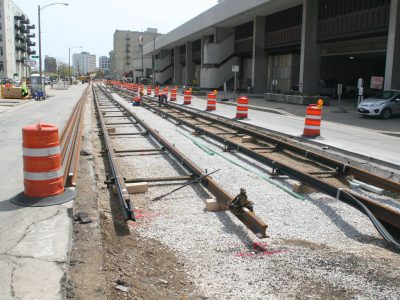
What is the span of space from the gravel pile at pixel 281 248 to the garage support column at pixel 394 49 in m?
22.6

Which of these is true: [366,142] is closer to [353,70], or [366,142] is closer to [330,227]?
[330,227]

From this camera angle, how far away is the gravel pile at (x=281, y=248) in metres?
4.22

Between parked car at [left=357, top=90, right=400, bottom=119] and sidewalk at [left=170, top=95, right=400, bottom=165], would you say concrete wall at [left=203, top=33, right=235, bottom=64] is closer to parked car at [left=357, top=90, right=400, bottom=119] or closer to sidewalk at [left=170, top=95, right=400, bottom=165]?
sidewalk at [left=170, top=95, right=400, bottom=165]

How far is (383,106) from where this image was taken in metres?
23.4

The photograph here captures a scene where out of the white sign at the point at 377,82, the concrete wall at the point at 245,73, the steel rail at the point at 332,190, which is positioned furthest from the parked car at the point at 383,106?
the concrete wall at the point at 245,73

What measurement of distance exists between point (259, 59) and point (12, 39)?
106521 mm

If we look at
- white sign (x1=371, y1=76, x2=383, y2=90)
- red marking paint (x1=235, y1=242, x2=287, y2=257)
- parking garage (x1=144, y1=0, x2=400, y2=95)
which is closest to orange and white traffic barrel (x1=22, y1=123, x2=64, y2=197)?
red marking paint (x1=235, y1=242, x2=287, y2=257)

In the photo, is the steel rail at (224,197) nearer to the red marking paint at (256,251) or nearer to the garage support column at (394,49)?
the red marking paint at (256,251)

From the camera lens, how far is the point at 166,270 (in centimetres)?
458

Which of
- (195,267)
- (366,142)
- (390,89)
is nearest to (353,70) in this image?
(390,89)

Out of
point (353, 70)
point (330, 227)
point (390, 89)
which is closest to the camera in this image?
point (330, 227)

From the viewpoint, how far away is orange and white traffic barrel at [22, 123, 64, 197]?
647 centimetres

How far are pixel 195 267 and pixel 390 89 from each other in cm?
2572

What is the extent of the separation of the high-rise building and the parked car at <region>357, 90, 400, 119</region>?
3791 inches
